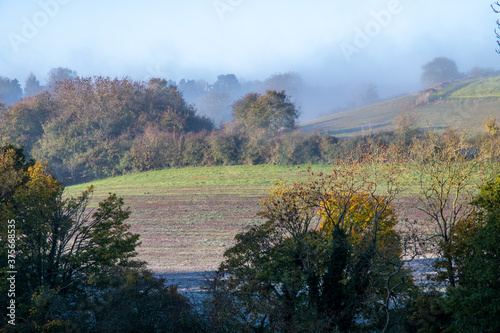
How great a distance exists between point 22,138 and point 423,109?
6202 cm

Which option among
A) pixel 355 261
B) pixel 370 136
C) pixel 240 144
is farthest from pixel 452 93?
pixel 355 261

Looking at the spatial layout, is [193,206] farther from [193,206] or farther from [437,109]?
[437,109]

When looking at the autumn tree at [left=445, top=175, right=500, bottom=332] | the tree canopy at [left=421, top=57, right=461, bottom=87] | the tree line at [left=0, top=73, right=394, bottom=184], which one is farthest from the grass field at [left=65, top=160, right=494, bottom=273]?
the tree canopy at [left=421, top=57, right=461, bottom=87]

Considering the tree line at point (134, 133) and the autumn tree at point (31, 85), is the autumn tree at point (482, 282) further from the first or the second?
the autumn tree at point (31, 85)

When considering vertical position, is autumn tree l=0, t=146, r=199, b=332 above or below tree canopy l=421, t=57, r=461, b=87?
below

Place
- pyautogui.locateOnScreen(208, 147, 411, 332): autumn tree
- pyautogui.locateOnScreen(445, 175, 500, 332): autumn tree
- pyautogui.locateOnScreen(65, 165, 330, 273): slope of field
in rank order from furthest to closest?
pyautogui.locateOnScreen(65, 165, 330, 273): slope of field, pyautogui.locateOnScreen(208, 147, 411, 332): autumn tree, pyautogui.locateOnScreen(445, 175, 500, 332): autumn tree

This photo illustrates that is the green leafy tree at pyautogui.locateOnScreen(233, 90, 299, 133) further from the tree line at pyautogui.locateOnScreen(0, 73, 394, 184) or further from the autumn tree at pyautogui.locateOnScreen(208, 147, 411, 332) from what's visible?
the autumn tree at pyautogui.locateOnScreen(208, 147, 411, 332)

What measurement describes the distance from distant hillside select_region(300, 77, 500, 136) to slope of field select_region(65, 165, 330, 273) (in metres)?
18.3

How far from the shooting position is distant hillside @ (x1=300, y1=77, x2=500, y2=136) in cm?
Result: 5597

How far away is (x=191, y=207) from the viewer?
98.9ft

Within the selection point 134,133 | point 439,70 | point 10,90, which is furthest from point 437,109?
point 10,90

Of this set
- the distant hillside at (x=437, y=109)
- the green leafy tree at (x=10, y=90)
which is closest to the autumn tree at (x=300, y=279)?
the distant hillside at (x=437, y=109)

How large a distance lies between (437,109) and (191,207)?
51298 millimetres

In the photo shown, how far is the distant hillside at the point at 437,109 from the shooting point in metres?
56.0
